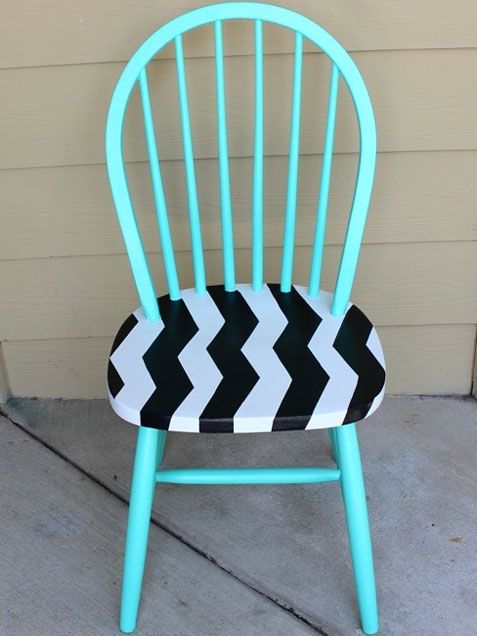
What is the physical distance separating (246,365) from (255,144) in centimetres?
37

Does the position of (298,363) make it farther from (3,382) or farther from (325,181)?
(3,382)

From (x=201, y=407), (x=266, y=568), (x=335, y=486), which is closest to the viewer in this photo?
(x=201, y=407)

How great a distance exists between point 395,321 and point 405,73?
1.71ft

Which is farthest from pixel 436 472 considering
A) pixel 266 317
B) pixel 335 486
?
pixel 266 317

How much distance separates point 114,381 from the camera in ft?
3.81

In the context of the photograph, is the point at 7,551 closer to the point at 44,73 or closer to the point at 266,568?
the point at 266,568

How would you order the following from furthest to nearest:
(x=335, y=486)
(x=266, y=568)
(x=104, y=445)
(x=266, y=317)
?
(x=104, y=445) → (x=335, y=486) → (x=266, y=568) → (x=266, y=317)

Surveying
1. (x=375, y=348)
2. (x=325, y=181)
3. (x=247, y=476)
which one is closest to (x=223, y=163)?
(x=325, y=181)

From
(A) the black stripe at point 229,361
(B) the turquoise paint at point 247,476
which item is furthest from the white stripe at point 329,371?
(B) the turquoise paint at point 247,476

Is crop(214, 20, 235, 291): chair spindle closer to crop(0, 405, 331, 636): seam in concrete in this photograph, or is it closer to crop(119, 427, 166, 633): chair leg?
crop(119, 427, 166, 633): chair leg

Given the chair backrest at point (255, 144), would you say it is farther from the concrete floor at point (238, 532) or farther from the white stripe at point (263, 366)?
the concrete floor at point (238, 532)

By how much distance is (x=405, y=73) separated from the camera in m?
1.41

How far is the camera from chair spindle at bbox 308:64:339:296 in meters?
1.24

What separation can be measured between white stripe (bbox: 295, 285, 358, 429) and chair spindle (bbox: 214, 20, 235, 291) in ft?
0.46
